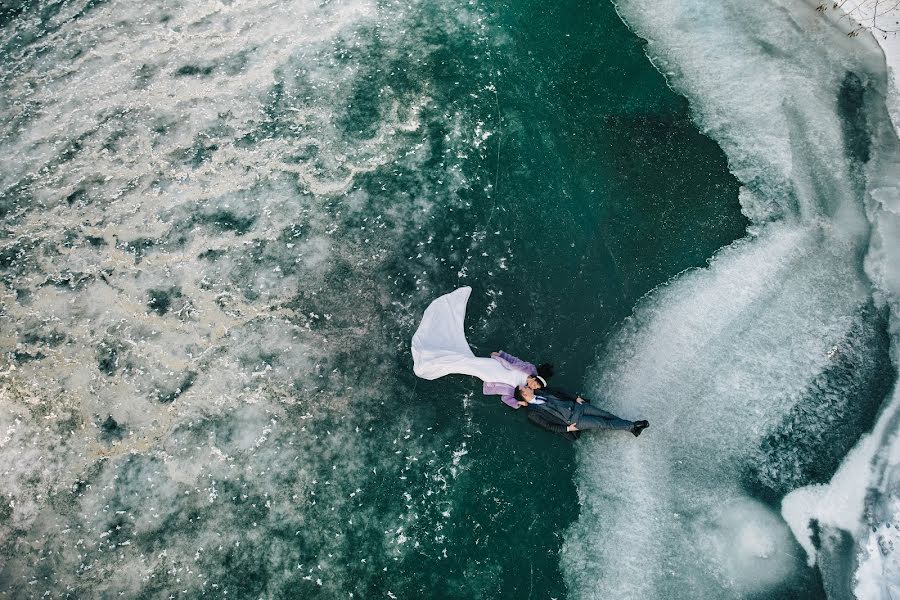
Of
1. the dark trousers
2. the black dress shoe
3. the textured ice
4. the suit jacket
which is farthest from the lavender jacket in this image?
the black dress shoe

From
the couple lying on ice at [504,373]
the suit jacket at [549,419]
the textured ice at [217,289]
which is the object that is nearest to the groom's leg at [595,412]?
the couple lying on ice at [504,373]

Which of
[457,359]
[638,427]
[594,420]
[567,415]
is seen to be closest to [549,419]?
[567,415]

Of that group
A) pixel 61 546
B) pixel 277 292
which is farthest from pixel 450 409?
pixel 61 546

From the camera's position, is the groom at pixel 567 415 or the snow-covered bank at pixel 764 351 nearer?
the snow-covered bank at pixel 764 351

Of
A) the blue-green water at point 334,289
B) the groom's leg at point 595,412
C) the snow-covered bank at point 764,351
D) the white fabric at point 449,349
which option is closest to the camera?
the snow-covered bank at point 764,351

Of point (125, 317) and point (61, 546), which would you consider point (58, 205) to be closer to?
point (125, 317)

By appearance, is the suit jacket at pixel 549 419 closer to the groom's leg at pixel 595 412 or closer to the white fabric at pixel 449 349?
the groom's leg at pixel 595 412

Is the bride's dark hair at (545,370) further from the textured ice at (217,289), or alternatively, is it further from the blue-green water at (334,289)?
the textured ice at (217,289)

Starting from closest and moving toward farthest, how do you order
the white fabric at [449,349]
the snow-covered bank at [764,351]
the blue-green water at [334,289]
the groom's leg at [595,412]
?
the snow-covered bank at [764,351] → the blue-green water at [334,289] → the groom's leg at [595,412] → the white fabric at [449,349]

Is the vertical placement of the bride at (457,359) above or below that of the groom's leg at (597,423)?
above
